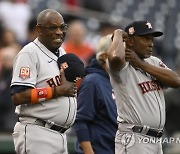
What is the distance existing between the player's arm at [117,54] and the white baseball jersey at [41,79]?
54 centimetres

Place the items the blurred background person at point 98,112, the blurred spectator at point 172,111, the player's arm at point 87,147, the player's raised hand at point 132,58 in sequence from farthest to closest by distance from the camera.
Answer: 1. the blurred spectator at point 172,111
2. the blurred background person at point 98,112
3. the player's arm at point 87,147
4. the player's raised hand at point 132,58

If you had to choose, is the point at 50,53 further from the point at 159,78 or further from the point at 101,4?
the point at 101,4

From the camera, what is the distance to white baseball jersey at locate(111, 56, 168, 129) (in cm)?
756

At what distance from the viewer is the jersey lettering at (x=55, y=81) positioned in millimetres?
7488

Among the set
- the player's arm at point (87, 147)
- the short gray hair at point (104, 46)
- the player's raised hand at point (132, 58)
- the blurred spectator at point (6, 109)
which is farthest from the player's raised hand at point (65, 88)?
the blurred spectator at point (6, 109)

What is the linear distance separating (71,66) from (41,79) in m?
0.33

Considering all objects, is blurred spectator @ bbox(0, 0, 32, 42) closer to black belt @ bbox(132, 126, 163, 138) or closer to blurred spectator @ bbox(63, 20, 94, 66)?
blurred spectator @ bbox(63, 20, 94, 66)

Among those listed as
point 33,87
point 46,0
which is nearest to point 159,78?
point 33,87

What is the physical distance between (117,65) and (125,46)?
320 mm

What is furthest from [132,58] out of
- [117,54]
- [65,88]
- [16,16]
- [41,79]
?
[16,16]

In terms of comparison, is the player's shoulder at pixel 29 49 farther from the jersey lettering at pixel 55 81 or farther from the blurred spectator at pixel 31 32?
the blurred spectator at pixel 31 32

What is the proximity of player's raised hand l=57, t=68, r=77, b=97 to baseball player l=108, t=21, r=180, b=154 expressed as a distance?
412 millimetres

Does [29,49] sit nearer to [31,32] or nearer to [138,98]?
[138,98]

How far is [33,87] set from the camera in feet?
24.2
